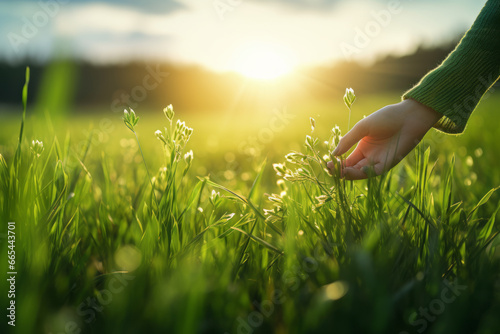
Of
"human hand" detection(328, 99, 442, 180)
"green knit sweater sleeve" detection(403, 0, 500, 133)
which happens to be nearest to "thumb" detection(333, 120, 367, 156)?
"human hand" detection(328, 99, 442, 180)

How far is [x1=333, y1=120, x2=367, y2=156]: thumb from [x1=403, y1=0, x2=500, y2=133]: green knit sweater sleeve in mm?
327

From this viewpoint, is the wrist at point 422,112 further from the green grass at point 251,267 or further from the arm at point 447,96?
the green grass at point 251,267

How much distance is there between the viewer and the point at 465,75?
1672 millimetres

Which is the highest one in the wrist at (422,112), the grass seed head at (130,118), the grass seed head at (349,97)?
the grass seed head at (349,97)

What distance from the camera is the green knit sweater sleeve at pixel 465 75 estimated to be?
1.63 metres

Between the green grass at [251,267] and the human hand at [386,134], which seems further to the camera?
the human hand at [386,134]

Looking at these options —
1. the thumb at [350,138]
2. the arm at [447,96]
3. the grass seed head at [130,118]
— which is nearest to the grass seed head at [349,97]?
the thumb at [350,138]

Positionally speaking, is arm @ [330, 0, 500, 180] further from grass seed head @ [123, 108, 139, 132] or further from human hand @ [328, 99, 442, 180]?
grass seed head @ [123, 108, 139, 132]

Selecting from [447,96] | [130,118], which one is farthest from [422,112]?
[130,118]

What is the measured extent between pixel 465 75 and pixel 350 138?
656 mm

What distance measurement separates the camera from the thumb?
4.68 ft

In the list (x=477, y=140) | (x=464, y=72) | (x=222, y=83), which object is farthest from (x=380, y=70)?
(x=464, y=72)

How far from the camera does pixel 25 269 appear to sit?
1.04 meters

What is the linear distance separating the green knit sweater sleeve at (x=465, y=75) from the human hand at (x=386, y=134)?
0.05 metres
